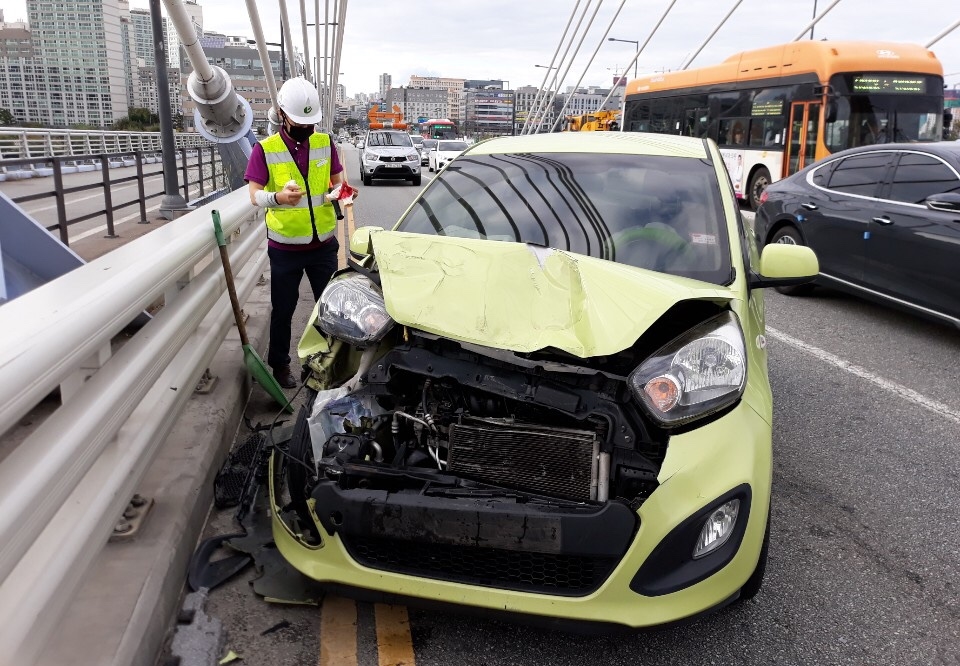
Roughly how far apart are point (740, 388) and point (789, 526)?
48.0 inches

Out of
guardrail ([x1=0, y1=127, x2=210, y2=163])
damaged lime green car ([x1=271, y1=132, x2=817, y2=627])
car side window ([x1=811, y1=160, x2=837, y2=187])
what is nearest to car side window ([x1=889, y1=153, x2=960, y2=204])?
car side window ([x1=811, y1=160, x2=837, y2=187])

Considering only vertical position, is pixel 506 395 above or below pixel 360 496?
above

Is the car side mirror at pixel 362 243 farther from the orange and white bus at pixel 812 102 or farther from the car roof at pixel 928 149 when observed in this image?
the orange and white bus at pixel 812 102

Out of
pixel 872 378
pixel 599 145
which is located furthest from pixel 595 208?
pixel 872 378

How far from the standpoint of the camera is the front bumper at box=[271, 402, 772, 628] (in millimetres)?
2346

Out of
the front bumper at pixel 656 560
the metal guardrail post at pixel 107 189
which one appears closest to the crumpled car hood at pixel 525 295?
the front bumper at pixel 656 560

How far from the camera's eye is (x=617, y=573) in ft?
7.70

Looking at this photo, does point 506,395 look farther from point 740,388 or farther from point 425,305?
point 740,388

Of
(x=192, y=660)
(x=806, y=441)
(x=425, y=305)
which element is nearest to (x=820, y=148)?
(x=806, y=441)

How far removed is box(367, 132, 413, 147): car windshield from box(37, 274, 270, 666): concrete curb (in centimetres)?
2233

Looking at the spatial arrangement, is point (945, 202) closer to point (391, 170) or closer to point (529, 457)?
point (529, 457)

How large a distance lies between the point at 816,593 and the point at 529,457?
132 cm

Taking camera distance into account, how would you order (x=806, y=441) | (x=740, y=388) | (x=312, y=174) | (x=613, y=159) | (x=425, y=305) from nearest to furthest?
(x=740, y=388) → (x=425, y=305) → (x=613, y=159) → (x=806, y=441) → (x=312, y=174)

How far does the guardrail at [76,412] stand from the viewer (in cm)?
178
